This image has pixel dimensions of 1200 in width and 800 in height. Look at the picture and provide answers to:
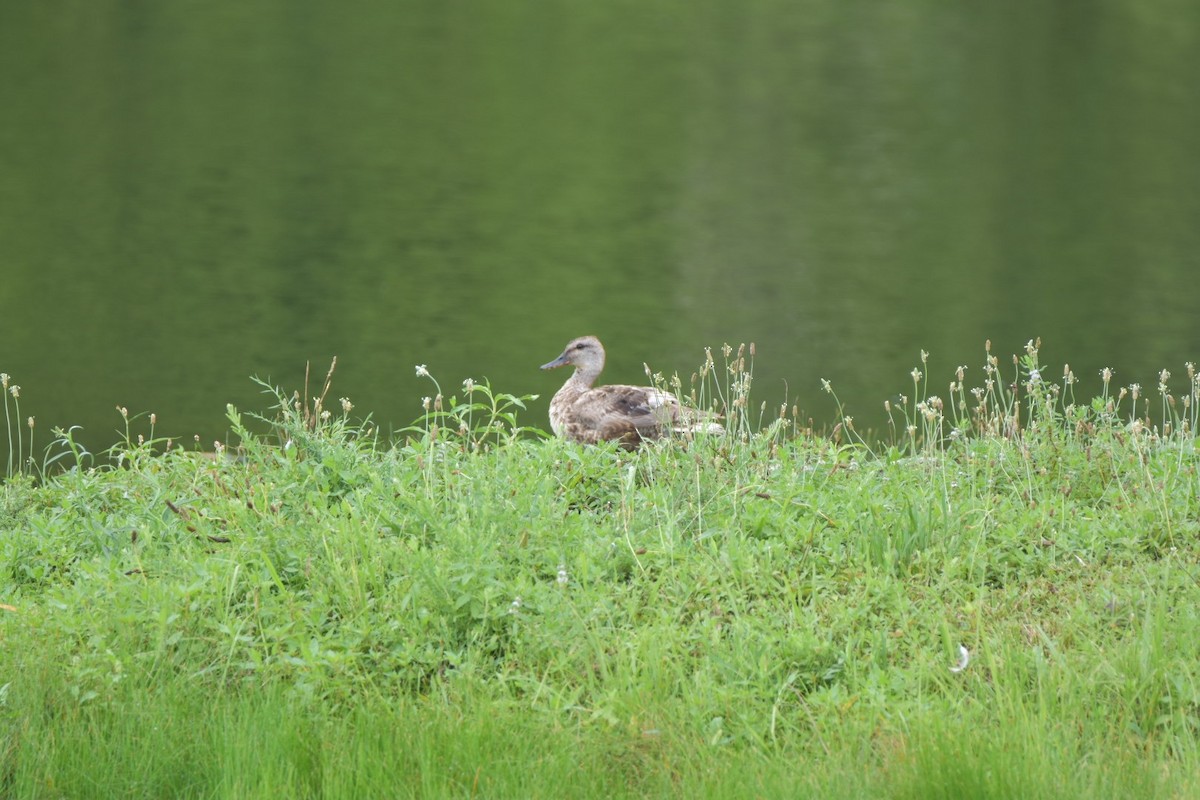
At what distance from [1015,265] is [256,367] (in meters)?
12.3

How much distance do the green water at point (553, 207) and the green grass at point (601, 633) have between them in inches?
353

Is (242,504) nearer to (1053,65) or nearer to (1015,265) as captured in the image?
(1015,265)

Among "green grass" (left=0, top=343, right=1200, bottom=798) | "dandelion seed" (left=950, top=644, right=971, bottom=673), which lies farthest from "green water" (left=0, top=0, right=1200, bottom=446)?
"dandelion seed" (left=950, top=644, right=971, bottom=673)

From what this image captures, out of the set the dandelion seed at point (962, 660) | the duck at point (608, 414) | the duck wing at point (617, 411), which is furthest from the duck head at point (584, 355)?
the dandelion seed at point (962, 660)

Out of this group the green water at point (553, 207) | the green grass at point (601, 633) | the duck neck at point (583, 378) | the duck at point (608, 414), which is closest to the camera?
the green grass at point (601, 633)

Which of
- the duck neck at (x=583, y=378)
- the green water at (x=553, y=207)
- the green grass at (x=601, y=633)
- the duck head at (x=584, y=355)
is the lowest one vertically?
the green water at (x=553, y=207)

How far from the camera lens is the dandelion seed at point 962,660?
4.63 metres

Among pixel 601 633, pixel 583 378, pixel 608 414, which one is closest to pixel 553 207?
pixel 583 378

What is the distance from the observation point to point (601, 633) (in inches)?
188

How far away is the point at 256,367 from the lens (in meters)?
16.3

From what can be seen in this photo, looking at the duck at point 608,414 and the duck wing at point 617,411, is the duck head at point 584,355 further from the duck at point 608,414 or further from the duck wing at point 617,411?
the duck wing at point 617,411

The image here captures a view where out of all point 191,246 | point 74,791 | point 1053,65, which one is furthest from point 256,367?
point 1053,65

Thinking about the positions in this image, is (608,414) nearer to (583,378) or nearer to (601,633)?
(583,378)

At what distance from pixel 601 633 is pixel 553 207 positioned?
74.2 ft
